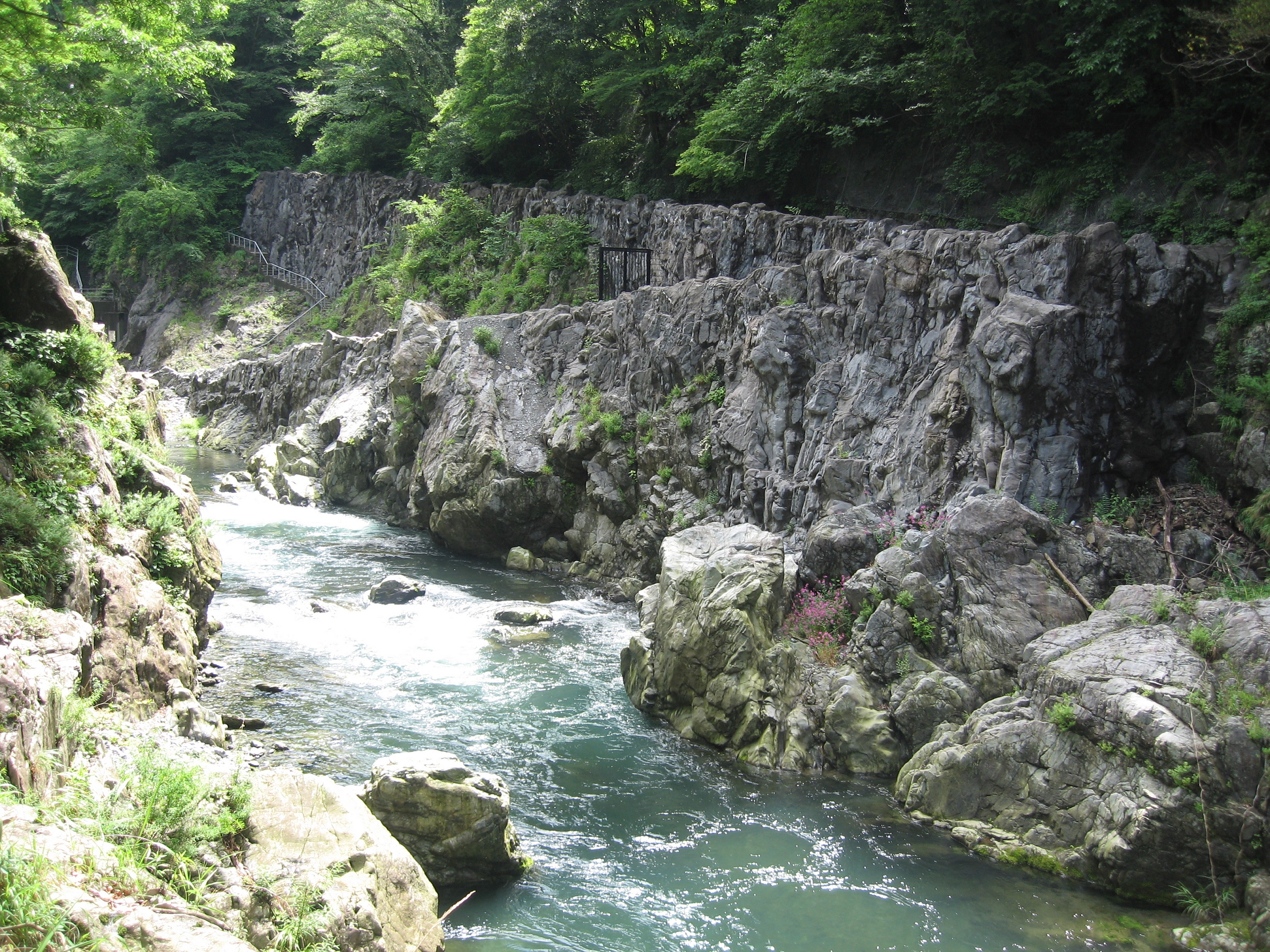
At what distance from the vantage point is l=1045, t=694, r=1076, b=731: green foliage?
397 inches

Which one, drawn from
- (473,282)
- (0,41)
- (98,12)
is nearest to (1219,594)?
(0,41)

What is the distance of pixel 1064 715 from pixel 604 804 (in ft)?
17.8

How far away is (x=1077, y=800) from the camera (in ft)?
32.4

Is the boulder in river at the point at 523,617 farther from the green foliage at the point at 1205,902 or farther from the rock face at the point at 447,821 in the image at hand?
the green foliage at the point at 1205,902

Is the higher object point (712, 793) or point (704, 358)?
point (704, 358)

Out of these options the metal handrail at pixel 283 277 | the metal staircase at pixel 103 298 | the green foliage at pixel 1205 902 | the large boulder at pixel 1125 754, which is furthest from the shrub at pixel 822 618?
the metal staircase at pixel 103 298

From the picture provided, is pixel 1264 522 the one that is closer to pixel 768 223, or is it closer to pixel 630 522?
pixel 630 522

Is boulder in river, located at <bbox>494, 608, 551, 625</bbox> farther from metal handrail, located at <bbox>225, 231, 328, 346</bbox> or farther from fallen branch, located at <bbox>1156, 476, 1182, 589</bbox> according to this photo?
Result: metal handrail, located at <bbox>225, 231, 328, 346</bbox>

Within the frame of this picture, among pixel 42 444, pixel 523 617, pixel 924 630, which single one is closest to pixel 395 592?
pixel 523 617

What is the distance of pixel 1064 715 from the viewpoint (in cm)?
1012

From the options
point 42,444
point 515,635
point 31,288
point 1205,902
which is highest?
point 31,288

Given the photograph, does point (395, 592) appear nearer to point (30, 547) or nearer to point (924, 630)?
point (30, 547)

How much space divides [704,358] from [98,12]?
12.6 m

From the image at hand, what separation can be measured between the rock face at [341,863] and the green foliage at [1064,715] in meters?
6.95
